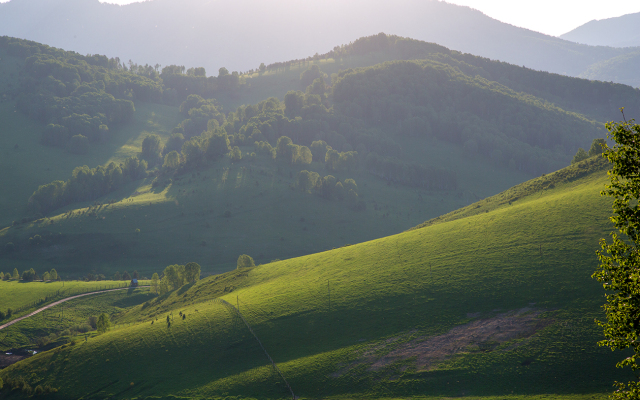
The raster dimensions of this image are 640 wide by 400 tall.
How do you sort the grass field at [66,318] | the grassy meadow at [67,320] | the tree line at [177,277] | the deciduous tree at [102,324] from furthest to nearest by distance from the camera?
1. the tree line at [177,277]
2. the grass field at [66,318]
3. the grassy meadow at [67,320]
4. the deciduous tree at [102,324]

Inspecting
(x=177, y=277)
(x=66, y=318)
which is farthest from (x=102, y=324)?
(x=177, y=277)

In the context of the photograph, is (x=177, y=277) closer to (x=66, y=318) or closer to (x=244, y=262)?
(x=244, y=262)

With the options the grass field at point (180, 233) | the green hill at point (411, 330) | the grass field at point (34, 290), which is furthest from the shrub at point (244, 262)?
the grass field at point (34, 290)

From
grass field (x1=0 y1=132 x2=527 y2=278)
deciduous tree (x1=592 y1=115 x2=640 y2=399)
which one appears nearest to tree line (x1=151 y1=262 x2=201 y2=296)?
grass field (x1=0 y1=132 x2=527 y2=278)

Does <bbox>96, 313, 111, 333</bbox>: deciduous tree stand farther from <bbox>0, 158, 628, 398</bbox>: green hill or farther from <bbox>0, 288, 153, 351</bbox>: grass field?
<bbox>0, 158, 628, 398</bbox>: green hill

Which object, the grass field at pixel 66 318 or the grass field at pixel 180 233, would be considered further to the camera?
the grass field at pixel 180 233

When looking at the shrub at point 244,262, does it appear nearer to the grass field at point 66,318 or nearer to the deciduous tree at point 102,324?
the grass field at point 66,318

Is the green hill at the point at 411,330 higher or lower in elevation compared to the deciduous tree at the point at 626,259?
lower

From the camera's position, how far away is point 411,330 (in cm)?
5191

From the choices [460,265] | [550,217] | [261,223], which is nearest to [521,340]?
[460,265]

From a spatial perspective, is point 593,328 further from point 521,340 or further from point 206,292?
point 206,292

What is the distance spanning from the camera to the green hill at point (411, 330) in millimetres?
43375

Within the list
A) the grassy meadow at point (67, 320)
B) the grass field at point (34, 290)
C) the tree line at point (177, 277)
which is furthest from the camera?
the tree line at point (177, 277)

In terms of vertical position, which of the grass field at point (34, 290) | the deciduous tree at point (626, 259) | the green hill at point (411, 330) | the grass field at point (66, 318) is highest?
the deciduous tree at point (626, 259)
